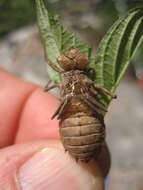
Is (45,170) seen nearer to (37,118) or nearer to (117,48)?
(117,48)

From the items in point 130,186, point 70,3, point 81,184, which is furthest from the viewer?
point 70,3

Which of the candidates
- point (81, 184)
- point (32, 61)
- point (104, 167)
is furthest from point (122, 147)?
point (81, 184)

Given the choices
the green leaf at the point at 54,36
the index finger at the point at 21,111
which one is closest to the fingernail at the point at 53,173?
the green leaf at the point at 54,36

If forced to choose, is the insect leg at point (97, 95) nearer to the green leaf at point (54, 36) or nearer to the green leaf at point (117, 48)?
the green leaf at point (117, 48)

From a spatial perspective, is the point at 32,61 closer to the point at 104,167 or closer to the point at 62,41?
the point at 104,167

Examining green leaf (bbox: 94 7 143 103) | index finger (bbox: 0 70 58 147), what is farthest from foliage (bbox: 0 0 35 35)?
green leaf (bbox: 94 7 143 103)

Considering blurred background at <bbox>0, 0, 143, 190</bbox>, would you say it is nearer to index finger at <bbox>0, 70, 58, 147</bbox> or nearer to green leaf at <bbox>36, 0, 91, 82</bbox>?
index finger at <bbox>0, 70, 58, 147</bbox>
